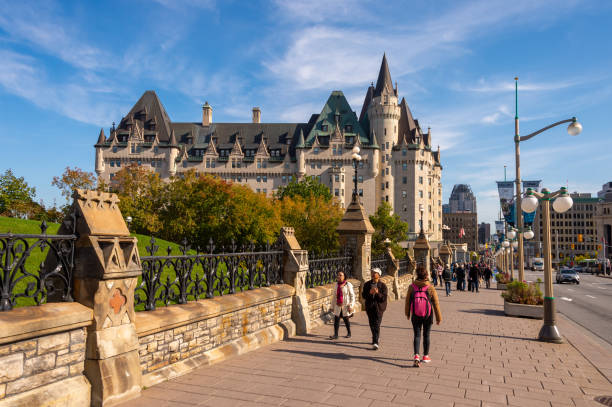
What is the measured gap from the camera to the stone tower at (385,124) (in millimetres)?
100938

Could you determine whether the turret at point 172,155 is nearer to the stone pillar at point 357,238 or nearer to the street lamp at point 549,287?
the stone pillar at point 357,238

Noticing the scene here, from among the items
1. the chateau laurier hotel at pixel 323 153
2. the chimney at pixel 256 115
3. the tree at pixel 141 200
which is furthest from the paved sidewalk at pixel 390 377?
the chimney at pixel 256 115

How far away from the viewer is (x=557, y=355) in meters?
9.84

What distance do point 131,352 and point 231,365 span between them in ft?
7.22

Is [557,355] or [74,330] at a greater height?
[74,330]

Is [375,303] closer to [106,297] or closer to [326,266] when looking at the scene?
[326,266]

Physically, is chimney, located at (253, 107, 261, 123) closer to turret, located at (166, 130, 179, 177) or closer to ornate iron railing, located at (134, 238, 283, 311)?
turret, located at (166, 130, 179, 177)

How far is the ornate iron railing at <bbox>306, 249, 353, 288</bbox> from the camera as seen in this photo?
12.8 m

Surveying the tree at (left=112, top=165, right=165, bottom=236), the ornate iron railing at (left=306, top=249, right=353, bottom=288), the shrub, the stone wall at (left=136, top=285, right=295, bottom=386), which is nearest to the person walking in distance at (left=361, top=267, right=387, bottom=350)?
the stone wall at (left=136, top=285, right=295, bottom=386)

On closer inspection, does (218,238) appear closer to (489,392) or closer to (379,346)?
(379,346)

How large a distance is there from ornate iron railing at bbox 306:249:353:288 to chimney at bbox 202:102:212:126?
102 m

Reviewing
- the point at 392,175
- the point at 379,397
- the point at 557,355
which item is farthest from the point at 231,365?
the point at 392,175

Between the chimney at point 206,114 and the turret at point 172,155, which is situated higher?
the chimney at point 206,114

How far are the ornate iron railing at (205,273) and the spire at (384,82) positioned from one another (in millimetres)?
95299
